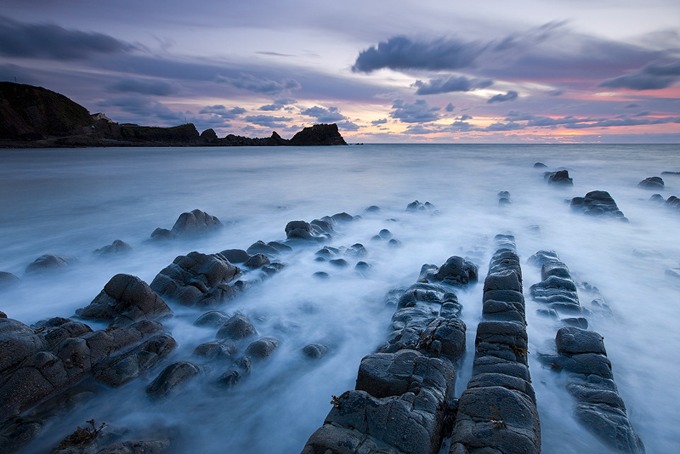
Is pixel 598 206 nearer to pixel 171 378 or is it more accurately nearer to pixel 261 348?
pixel 261 348

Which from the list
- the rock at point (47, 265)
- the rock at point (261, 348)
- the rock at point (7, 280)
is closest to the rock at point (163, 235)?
the rock at point (47, 265)

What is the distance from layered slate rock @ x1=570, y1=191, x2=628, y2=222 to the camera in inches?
501

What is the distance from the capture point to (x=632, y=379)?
4.57m

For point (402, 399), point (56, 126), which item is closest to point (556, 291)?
point (402, 399)

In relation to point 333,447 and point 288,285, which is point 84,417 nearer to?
point 333,447

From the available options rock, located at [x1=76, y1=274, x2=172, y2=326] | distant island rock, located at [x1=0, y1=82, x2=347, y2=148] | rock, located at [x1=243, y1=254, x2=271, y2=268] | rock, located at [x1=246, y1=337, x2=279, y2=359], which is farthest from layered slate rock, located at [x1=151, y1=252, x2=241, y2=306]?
distant island rock, located at [x1=0, y1=82, x2=347, y2=148]

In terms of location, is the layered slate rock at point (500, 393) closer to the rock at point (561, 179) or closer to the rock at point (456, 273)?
the rock at point (456, 273)

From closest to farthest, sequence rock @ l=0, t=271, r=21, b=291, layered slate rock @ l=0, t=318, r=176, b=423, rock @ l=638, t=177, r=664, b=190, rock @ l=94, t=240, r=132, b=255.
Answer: layered slate rock @ l=0, t=318, r=176, b=423 → rock @ l=0, t=271, r=21, b=291 → rock @ l=94, t=240, r=132, b=255 → rock @ l=638, t=177, r=664, b=190

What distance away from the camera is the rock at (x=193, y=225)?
33.9 ft

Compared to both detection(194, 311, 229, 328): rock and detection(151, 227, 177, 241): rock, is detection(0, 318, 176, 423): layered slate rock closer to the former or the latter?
detection(194, 311, 229, 328): rock

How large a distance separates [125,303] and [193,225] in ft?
17.4

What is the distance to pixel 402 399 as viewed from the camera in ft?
10.4

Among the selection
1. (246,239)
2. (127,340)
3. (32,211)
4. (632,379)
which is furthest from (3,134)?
(632,379)

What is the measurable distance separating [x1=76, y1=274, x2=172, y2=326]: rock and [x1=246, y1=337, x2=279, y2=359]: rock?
1.70 metres
